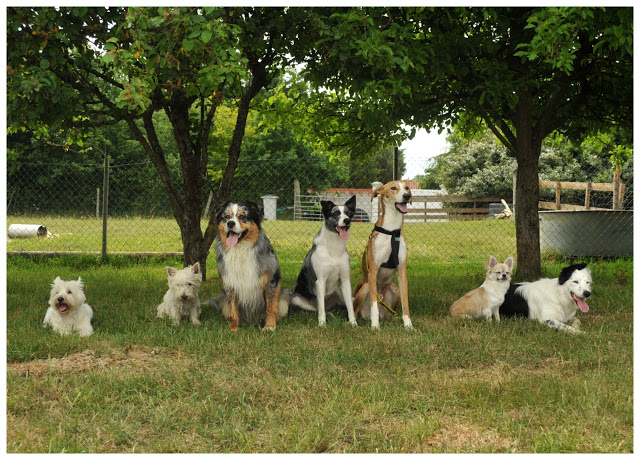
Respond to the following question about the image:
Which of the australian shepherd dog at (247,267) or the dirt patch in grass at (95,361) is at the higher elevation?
the australian shepherd dog at (247,267)

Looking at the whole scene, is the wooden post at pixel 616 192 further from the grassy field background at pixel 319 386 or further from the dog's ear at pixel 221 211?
the dog's ear at pixel 221 211

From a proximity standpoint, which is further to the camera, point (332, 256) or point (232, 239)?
point (332, 256)

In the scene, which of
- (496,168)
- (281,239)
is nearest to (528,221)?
(281,239)

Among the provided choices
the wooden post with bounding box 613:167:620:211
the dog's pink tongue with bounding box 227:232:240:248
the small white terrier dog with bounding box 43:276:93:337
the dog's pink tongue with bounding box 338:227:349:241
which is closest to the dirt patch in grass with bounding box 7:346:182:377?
the small white terrier dog with bounding box 43:276:93:337

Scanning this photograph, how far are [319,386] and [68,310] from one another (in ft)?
9.82

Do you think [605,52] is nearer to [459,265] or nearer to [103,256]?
[459,265]

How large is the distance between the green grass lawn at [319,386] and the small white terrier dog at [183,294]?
15 cm

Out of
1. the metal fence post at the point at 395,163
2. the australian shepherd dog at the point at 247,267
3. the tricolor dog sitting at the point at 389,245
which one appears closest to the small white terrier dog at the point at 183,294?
the australian shepherd dog at the point at 247,267

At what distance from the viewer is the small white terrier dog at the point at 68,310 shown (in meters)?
5.90

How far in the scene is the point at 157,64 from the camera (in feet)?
18.9

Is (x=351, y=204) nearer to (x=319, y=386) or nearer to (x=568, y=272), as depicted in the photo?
(x=568, y=272)

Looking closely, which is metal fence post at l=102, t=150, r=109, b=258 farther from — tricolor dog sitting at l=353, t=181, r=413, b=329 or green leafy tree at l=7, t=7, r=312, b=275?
tricolor dog sitting at l=353, t=181, r=413, b=329

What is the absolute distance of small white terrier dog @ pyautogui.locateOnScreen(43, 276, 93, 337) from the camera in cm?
590

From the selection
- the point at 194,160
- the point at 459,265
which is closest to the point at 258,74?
the point at 194,160
